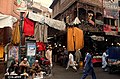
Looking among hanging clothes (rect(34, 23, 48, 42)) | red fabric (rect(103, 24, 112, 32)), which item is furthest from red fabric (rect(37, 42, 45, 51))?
red fabric (rect(103, 24, 112, 32))

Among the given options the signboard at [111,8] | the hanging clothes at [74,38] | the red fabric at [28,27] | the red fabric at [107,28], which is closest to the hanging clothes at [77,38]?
the hanging clothes at [74,38]

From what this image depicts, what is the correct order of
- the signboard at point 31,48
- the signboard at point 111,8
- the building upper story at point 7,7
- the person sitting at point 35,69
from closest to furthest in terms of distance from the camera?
the person sitting at point 35,69 < the signboard at point 31,48 < the building upper story at point 7,7 < the signboard at point 111,8

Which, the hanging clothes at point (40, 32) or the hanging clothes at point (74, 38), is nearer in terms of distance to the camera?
the hanging clothes at point (40, 32)

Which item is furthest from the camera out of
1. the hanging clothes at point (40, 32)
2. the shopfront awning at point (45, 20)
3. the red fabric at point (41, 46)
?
the red fabric at point (41, 46)

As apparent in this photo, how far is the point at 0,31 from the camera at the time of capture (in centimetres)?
1565

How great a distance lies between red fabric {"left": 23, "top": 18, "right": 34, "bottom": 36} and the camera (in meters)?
14.6

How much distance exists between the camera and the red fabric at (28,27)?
1458 centimetres

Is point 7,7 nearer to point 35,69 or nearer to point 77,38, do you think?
point 35,69

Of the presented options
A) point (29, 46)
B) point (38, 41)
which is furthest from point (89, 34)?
point (29, 46)

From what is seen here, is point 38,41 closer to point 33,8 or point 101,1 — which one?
point 101,1

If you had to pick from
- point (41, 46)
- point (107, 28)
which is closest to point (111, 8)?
point (107, 28)

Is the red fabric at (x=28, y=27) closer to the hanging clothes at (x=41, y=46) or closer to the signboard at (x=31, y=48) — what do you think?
the signboard at (x=31, y=48)

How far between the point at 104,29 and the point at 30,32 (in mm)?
14613

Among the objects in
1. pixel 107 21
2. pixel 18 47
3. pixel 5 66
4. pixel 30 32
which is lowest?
pixel 5 66
